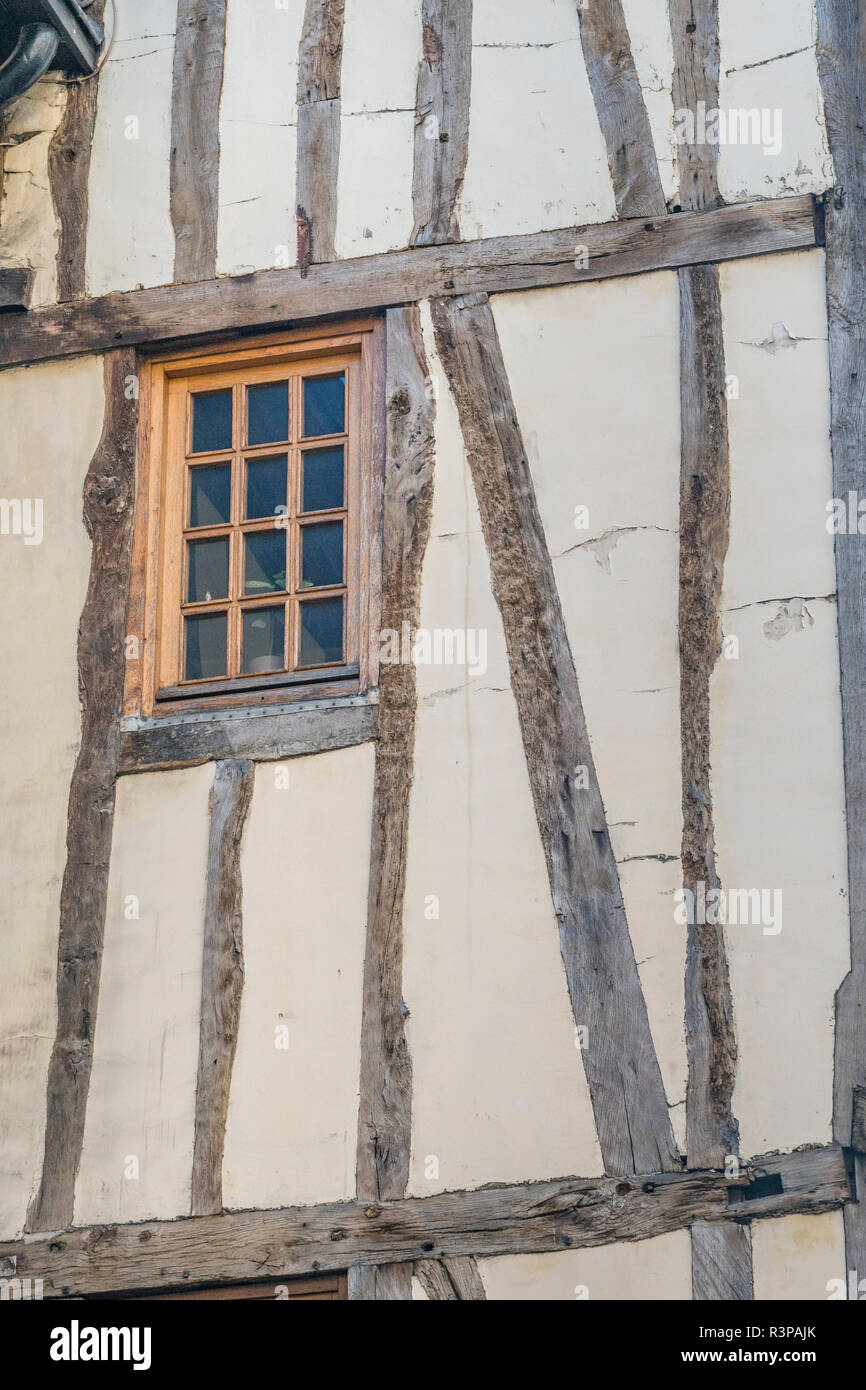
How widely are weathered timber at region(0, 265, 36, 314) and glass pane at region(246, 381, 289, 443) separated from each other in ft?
2.89

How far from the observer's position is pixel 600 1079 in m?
5.61

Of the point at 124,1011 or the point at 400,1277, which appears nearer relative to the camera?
the point at 400,1277

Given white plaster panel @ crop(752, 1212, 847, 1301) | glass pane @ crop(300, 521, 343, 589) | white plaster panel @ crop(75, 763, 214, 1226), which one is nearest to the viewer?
white plaster panel @ crop(752, 1212, 847, 1301)

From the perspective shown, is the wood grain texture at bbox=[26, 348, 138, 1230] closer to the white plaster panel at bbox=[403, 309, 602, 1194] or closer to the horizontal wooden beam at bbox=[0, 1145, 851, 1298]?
the horizontal wooden beam at bbox=[0, 1145, 851, 1298]

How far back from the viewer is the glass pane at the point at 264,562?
21.2 feet

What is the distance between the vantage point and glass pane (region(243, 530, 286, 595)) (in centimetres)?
645

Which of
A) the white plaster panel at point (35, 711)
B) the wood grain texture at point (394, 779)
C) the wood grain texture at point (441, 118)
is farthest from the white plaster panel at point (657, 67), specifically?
the white plaster panel at point (35, 711)

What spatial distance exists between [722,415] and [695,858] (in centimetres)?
139

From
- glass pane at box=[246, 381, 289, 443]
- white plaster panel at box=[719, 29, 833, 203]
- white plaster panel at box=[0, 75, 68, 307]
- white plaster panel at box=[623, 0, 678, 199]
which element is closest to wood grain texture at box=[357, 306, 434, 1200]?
glass pane at box=[246, 381, 289, 443]

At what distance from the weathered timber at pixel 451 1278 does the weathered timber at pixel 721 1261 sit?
60 centimetres

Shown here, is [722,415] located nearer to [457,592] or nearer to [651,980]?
[457,592]

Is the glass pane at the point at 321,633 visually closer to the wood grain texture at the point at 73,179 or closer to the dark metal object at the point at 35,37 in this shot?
the wood grain texture at the point at 73,179
